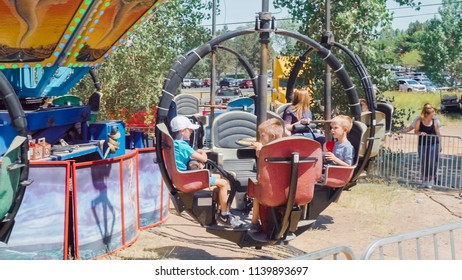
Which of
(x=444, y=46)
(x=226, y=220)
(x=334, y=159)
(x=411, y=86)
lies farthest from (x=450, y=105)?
(x=226, y=220)

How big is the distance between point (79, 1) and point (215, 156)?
7.05 ft

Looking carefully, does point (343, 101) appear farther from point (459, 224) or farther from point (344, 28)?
point (459, 224)

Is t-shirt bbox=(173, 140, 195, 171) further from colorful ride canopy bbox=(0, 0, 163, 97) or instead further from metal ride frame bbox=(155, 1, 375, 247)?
colorful ride canopy bbox=(0, 0, 163, 97)

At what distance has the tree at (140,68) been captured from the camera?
43.5 feet

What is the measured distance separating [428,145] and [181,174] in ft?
21.6

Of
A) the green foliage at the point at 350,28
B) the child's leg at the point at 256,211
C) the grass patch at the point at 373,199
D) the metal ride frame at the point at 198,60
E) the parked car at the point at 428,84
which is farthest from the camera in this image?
the parked car at the point at 428,84

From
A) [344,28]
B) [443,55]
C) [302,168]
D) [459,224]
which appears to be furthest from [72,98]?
[443,55]

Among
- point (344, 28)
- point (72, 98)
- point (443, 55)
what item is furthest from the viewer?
point (443, 55)

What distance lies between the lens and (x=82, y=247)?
6441 millimetres

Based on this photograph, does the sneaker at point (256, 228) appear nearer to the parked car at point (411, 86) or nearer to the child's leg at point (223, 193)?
the child's leg at point (223, 193)

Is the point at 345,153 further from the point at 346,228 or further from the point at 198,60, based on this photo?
the point at 346,228

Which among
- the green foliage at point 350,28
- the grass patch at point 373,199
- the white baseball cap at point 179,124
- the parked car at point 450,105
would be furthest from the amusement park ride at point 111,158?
the parked car at point 450,105

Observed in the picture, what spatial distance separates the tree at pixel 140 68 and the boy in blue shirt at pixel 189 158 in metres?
7.52

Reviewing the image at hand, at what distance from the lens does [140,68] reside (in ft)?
44.7
